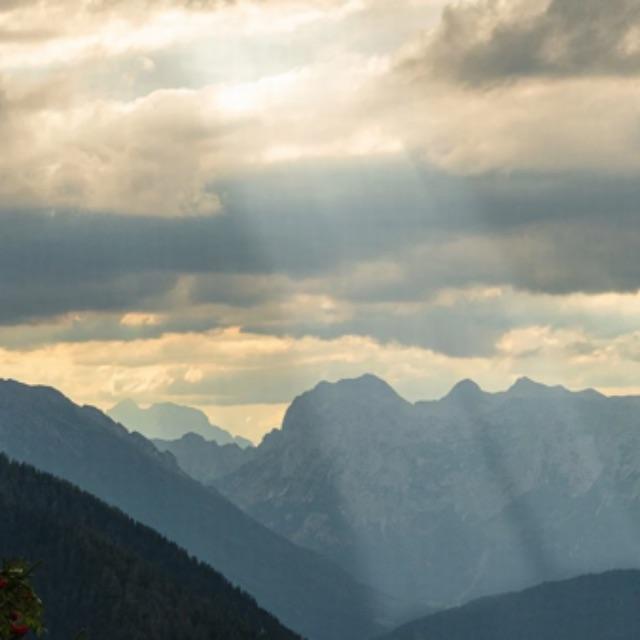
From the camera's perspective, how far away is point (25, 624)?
3769cm

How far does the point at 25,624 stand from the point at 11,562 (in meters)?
1.36

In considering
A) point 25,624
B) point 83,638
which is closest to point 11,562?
point 25,624

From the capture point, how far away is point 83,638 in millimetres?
40812

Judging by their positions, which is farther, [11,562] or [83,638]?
[83,638]

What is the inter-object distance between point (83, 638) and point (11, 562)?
402 cm

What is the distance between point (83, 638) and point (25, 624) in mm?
3342

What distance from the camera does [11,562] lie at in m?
37.6

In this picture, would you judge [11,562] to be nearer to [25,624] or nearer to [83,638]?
[25,624]

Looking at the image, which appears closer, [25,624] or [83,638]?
[25,624]
